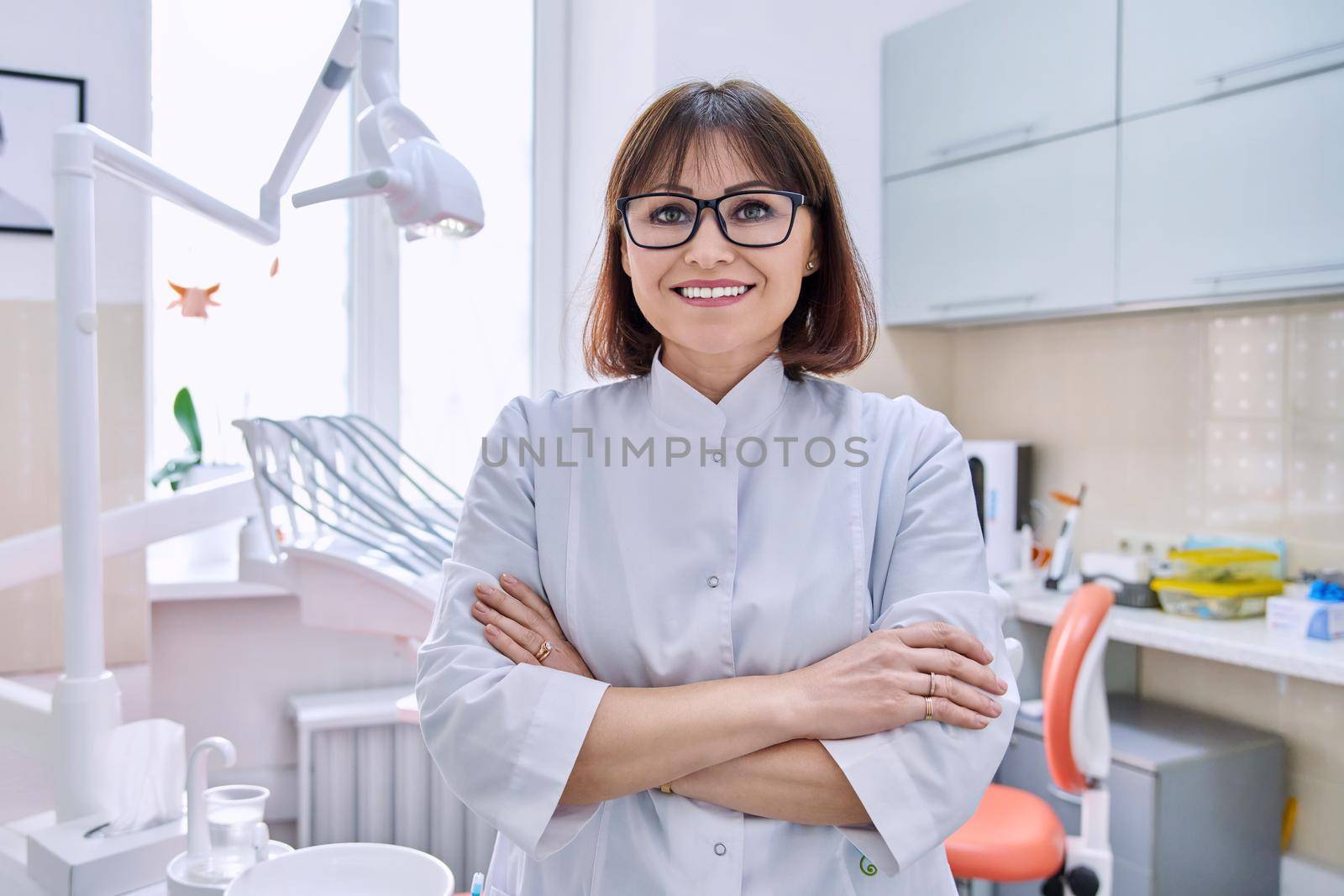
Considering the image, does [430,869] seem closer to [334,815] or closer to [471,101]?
[334,815]

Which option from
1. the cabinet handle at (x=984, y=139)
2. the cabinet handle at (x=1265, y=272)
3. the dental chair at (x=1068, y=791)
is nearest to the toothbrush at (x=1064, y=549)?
the cabinet handle at (x=1265, y=272)

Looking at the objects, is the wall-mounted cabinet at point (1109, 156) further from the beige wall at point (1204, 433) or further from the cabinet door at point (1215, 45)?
the beige wall at point (1204, 433)

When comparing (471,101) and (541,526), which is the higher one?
(471,101)

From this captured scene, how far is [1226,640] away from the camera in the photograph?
1964mm

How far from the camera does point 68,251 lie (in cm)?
104

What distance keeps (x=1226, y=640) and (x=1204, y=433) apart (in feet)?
2.21

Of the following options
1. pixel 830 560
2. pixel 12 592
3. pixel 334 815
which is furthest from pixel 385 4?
pixel 334 815

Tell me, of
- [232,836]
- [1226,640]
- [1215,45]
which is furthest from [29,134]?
[1226,640]

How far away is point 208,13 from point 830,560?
7.71 ft

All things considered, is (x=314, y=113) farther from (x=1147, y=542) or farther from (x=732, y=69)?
(x=1147, y=542)

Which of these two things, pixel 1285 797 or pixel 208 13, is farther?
pixel 208 13

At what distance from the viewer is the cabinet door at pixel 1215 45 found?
6.45ft

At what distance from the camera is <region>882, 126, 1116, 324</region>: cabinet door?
2.39 m

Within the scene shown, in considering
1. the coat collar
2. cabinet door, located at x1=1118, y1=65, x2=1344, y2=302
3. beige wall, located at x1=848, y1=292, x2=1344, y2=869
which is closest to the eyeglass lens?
the coat collar
